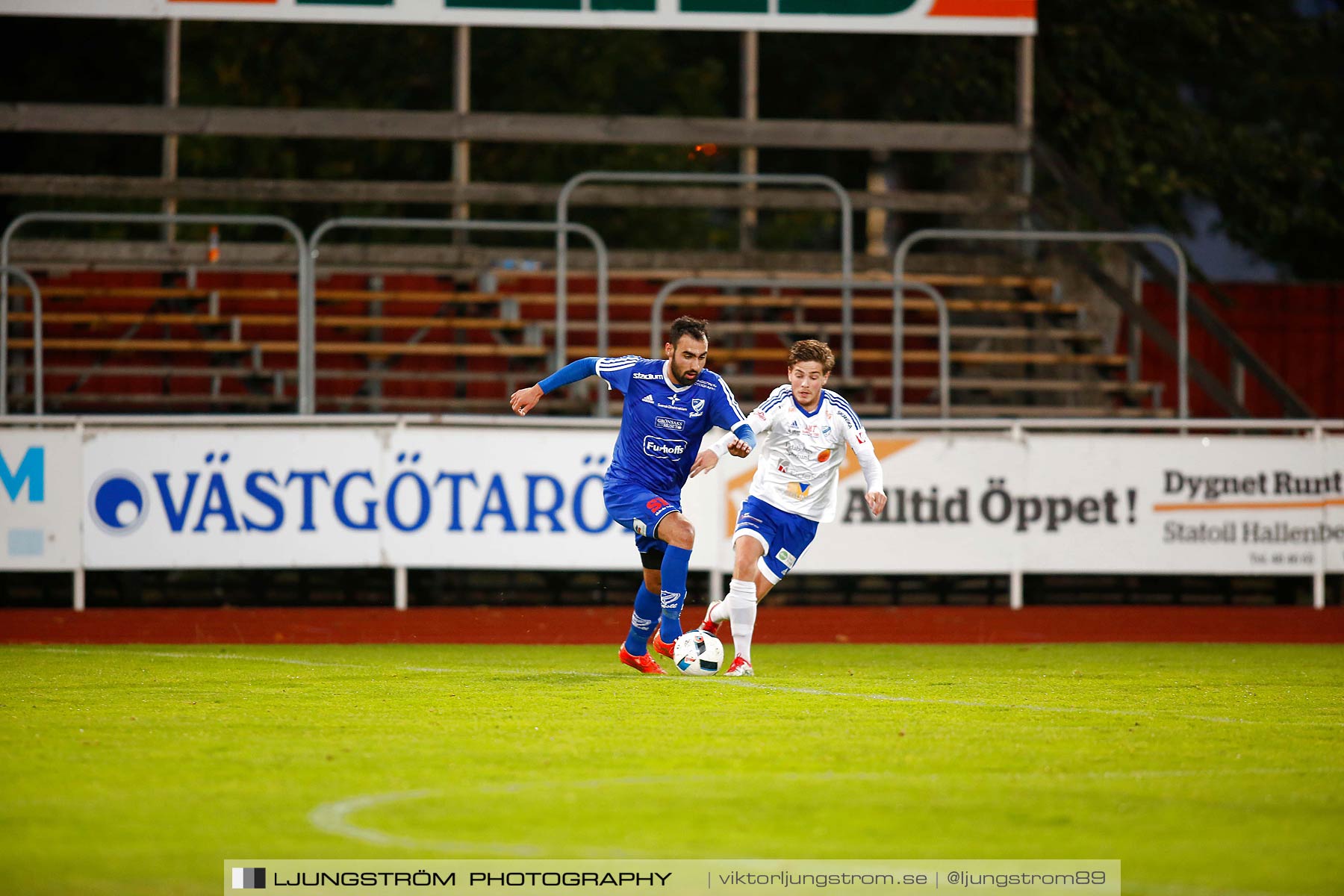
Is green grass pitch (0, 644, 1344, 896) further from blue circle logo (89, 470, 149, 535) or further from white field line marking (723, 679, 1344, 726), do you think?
blue circle logo (89, 470, 149, 535)

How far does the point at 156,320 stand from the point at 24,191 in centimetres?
248

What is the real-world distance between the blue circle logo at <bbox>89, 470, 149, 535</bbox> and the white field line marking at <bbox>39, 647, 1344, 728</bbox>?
6.63 feet

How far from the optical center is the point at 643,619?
1023 cm

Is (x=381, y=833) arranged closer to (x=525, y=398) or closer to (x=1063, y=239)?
(x=525, y=398)

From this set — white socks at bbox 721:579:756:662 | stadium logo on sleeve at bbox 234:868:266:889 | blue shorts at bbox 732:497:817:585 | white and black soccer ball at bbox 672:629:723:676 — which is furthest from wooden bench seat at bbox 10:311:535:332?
stadium logo on sleeve at bbox 234:868:266:889

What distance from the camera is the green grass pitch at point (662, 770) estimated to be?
16.8ft

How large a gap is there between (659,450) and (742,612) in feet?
3.42

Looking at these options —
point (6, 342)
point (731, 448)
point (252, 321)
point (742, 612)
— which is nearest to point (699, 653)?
point (742, 612)

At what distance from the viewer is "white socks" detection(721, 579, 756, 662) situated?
1008cm

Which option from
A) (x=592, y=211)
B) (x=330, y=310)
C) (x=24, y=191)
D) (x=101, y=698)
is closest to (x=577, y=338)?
(x=330, y=310)

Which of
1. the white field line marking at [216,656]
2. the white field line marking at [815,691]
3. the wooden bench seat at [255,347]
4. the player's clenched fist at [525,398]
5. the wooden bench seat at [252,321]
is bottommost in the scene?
the white field line marking at [216,656]

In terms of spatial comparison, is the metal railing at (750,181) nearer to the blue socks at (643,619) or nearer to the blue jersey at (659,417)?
the blue jersey at (659,417)

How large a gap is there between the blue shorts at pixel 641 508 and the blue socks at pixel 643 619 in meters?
0.27

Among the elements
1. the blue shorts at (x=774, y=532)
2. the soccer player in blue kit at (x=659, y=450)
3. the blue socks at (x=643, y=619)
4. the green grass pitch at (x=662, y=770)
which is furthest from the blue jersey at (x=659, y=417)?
the green grass pitch at (x=662, y=770)
